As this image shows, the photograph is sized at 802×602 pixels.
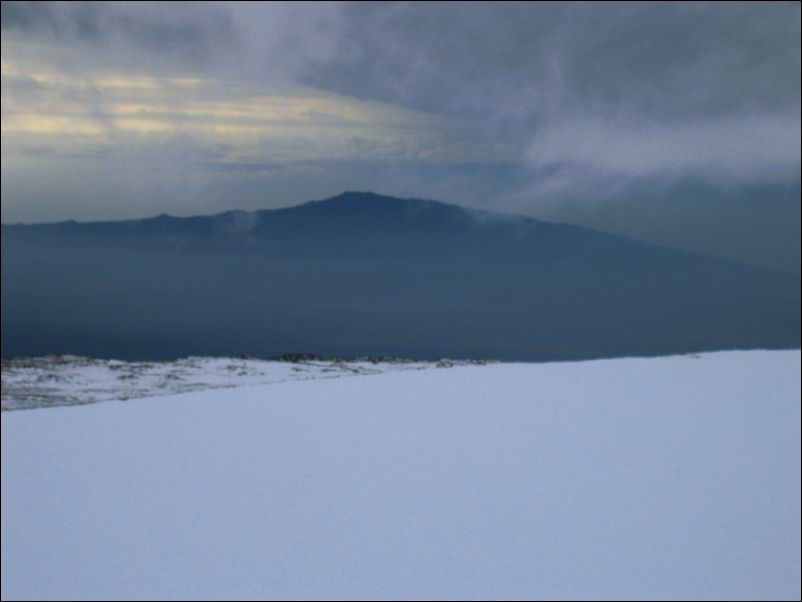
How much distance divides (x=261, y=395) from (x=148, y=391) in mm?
3095

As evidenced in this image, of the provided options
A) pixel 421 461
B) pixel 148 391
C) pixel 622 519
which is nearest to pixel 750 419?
pixel 622 519

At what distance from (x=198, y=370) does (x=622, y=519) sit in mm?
6983

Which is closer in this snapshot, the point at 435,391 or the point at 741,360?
the point at 435,391

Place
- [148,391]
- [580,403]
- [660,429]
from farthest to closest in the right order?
[148,391], [580,403], [660,429]

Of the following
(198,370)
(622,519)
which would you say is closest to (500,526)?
(622,519)

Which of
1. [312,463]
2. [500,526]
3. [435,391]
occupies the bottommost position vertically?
[500,526]

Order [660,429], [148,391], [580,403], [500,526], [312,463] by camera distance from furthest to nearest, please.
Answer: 1. [148,391]
2. [580,403]
3. [660,429]
4. [312,463]
5. [500,526]

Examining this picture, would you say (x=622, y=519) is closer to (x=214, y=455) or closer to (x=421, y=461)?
(x=421, y=461)

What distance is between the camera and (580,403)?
731 centimetres

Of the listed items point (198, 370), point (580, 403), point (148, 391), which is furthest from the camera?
point (198, 370)

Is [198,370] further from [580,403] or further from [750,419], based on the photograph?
[750,419]

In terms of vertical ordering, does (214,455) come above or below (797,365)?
below

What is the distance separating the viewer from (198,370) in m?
11.2

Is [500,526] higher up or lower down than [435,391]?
lower down
